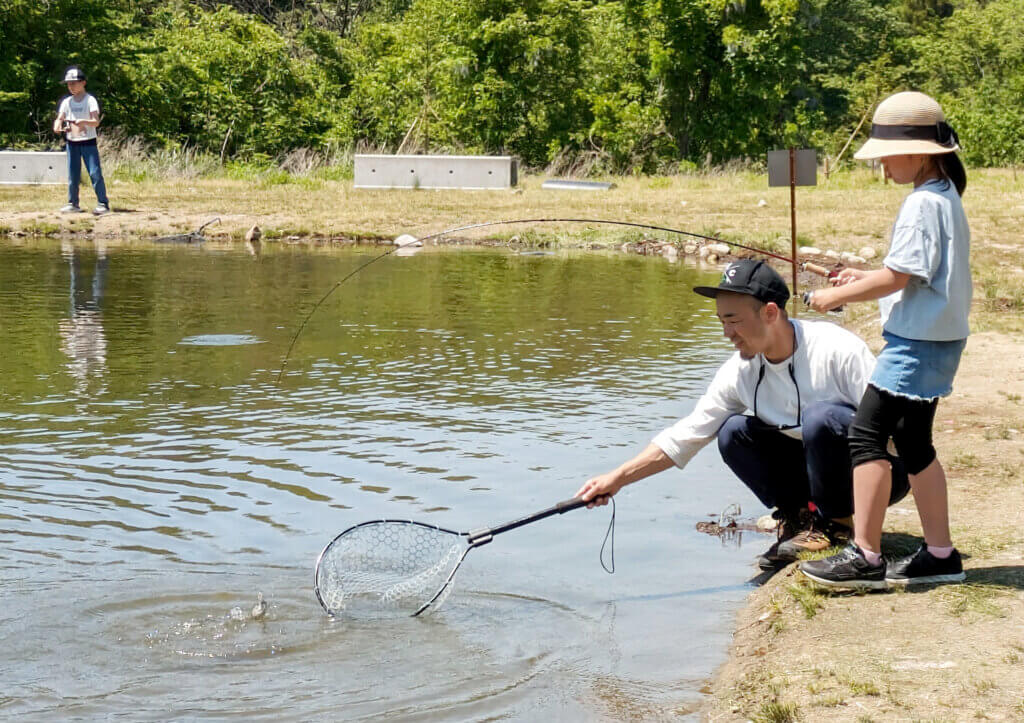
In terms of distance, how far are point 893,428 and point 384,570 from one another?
2038 millimetres

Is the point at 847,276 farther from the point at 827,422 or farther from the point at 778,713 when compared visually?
the point at 778,713

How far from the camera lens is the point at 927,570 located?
4.68m

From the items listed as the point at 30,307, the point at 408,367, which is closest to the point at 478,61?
the point at 30,307

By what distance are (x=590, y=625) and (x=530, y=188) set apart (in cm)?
1991

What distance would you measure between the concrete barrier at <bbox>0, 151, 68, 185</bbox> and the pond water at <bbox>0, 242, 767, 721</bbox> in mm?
12475

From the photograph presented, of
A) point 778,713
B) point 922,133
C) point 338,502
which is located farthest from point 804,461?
point 338,502

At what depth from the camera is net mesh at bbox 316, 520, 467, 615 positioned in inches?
195

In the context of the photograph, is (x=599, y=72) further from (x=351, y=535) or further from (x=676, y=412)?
(x=351, y=535)

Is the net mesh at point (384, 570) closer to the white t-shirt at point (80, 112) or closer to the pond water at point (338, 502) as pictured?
the pond water at point (338, 502)

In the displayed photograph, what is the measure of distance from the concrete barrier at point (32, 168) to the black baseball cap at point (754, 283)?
69.6ft

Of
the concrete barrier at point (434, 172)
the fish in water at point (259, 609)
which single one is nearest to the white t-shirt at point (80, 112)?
the concrete barrier at point (434, 172)

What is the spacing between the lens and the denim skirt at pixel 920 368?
4391mm

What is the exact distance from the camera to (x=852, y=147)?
40.6 metres

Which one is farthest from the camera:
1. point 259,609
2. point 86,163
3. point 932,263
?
point 86,163
